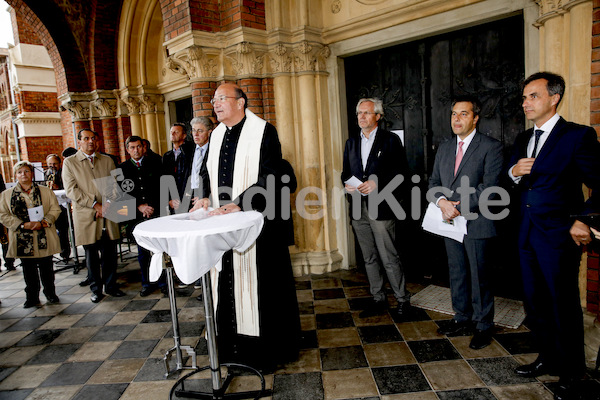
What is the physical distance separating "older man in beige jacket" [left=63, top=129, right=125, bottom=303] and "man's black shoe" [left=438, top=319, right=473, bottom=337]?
380 centimetres

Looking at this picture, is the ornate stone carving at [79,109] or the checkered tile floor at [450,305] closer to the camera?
the checkered tile floor at [450,305]

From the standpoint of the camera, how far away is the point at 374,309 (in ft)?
12.6

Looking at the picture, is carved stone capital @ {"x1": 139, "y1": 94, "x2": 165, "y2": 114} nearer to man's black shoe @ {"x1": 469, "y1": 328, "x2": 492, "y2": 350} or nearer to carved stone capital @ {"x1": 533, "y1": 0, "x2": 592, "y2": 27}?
carved stone capital @ {"x1": 533, "y1": 0, "x2": 592, "y2": 27}

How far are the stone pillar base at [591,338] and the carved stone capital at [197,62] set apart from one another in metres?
4.64

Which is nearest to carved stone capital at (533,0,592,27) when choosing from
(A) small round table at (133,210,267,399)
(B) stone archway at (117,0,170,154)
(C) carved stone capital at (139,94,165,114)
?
(A) small round table at (133,210,267,399)

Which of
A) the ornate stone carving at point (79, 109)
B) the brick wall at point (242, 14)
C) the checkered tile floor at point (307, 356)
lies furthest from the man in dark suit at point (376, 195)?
the ornate stone carving at point (79, 109)

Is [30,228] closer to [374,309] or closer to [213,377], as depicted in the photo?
[213,377]

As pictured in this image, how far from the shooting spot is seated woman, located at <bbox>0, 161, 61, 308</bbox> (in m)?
4.65

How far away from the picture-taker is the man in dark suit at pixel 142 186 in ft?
16.0

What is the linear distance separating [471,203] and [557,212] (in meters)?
0.63

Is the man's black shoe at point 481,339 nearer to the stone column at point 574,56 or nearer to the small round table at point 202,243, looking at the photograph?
the stone column at point 574,56

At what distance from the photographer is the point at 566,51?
297 centimetres

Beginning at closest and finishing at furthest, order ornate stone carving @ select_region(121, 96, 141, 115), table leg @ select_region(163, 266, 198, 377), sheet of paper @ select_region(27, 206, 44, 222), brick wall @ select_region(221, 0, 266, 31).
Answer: table leg @ select_region(163, 266, 198, 377), sheet of paper @ select_region(27, 206, 44, 222), brick wall @ select_region(221, 0, 266, 31), ornate stone carving @ select_region(121, 96, 141, 115)

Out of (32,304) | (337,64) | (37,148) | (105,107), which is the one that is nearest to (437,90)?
(337,64)
